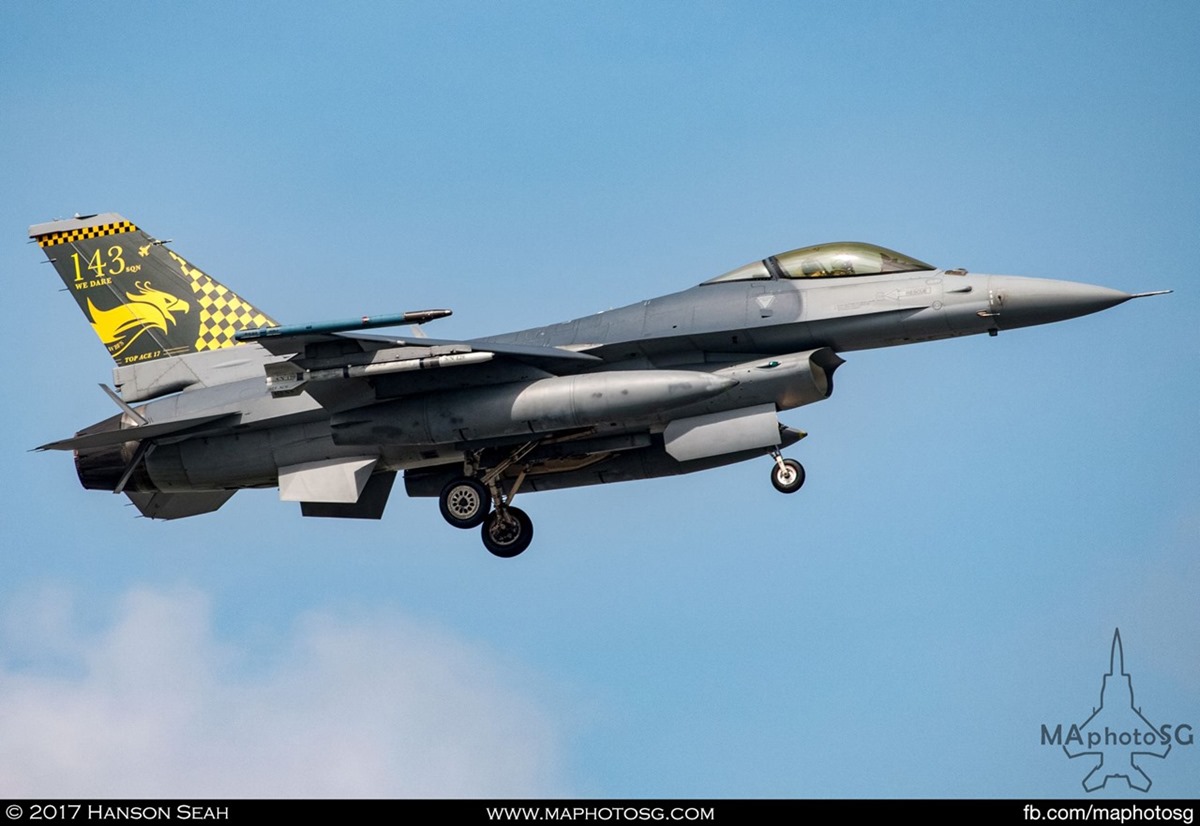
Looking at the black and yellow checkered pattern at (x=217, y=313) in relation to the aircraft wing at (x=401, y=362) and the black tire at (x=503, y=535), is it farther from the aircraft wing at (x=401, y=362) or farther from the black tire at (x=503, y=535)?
the black tire at (x=503, y=535)

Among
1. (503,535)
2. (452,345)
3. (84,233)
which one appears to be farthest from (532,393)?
(84,233)

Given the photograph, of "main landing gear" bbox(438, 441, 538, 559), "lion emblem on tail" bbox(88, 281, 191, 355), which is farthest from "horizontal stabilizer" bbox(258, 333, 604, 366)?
"lion emblem on tail" bbox(88, 281, 191, 355)

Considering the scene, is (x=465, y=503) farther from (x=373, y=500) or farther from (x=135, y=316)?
(x=135, y=316)

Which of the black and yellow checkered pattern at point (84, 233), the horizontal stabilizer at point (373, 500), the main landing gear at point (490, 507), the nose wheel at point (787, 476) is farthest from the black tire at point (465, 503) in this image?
the black and yellow checkered pattern at point (84, 233)

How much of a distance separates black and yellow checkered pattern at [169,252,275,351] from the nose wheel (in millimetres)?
7164

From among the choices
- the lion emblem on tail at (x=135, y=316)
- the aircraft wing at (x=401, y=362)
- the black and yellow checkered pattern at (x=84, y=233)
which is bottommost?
the aircraft wing at (x=401, y=362)

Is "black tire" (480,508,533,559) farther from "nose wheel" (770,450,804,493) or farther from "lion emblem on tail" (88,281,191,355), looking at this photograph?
"lion emblem on tail" (88,281,191,355)

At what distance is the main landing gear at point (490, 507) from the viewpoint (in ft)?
70.0

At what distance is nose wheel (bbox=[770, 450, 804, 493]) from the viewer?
19891 mm

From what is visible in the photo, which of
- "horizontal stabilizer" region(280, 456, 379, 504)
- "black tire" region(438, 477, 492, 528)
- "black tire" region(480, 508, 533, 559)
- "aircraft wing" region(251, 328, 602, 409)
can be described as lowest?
"black tire" region(480, 508, 533, 559)

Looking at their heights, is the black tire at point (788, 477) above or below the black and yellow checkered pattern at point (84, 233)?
below

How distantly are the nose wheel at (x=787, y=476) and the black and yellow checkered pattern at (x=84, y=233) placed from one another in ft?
30.3
